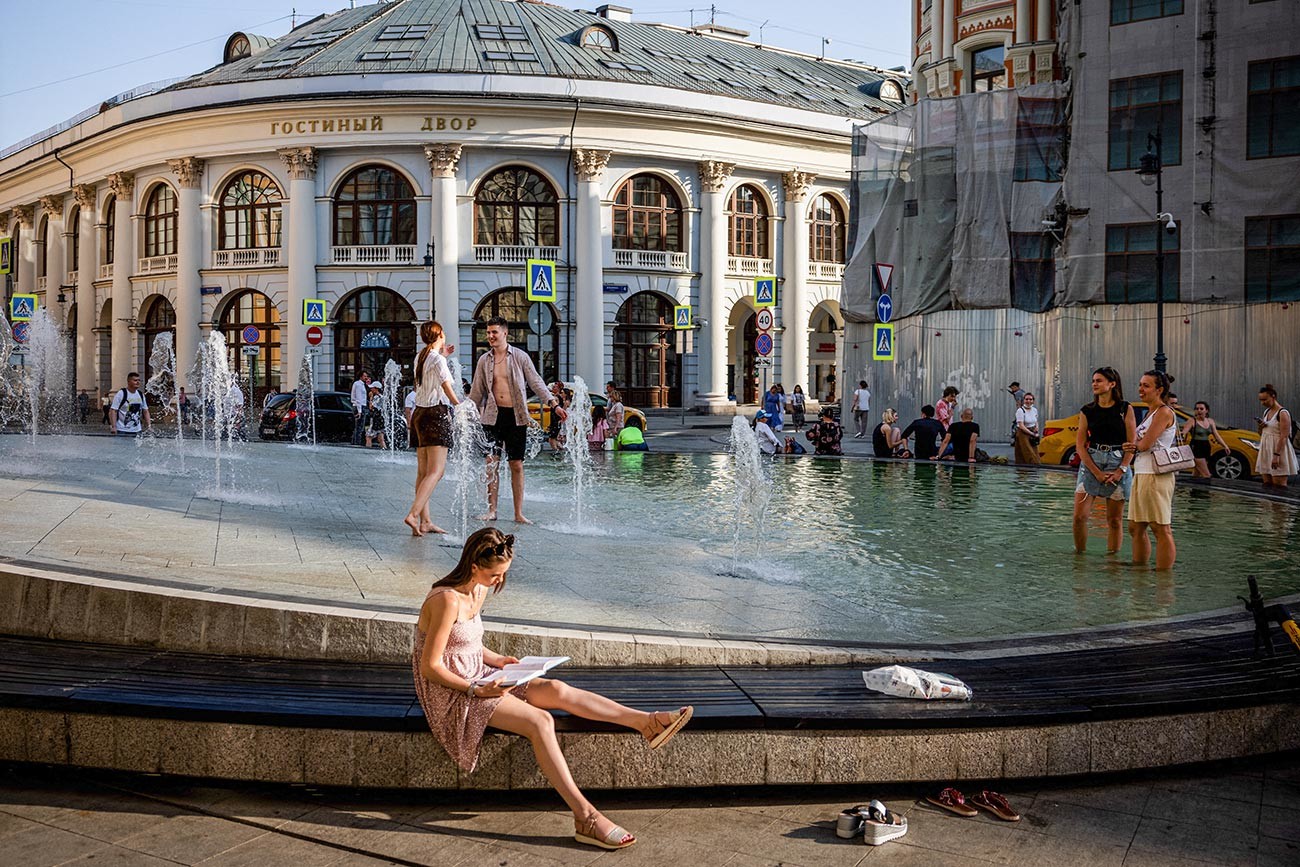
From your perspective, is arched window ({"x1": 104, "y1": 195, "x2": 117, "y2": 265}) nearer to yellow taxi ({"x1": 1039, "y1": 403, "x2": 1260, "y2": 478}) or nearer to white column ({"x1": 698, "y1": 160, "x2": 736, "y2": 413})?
white column ({"x1": 698, "y1": 160, "x2": 736, "y2": 413})

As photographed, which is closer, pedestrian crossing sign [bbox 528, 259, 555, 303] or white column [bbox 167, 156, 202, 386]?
pedestrian crossing sign [bbox 528, 259, 555, 303]

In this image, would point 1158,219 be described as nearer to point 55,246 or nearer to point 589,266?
point 589,266

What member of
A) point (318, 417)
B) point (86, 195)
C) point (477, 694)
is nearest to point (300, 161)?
point (86, 195)

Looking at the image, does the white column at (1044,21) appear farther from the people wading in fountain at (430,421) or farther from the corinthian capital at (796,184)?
the people wading in fountain at (430,421)

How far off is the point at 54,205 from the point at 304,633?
2367 inches

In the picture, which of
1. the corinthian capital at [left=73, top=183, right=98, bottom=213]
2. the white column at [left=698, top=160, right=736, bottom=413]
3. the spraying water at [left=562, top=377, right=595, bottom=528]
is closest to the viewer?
the spraying water at [left=562, top=377, right=595, bottom=528]

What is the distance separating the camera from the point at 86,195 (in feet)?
182

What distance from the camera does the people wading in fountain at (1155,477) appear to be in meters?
9.58

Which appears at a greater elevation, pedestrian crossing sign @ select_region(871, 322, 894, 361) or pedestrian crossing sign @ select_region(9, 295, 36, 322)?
pedestrian crossing sign @ select_region(9, 295, 36, 322)

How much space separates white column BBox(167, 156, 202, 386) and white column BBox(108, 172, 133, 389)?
3.71 metres

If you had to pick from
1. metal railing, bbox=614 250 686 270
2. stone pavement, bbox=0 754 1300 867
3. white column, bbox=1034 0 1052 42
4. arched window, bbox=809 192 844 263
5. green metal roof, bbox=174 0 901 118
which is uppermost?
green metal roof, bbox=174 0 901 118

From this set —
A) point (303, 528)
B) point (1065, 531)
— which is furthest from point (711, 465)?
point (303, 528)

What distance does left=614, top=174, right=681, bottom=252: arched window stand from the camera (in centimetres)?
4909

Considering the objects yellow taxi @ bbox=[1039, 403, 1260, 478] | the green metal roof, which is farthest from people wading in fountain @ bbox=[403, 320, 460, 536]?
the green metal roof
